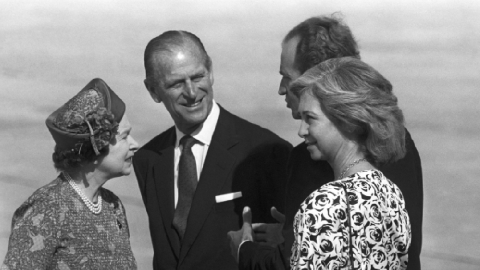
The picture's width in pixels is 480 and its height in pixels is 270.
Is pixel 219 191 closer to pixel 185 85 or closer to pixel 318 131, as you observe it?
pixel 185 85

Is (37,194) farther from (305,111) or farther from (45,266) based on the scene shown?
(305,111)

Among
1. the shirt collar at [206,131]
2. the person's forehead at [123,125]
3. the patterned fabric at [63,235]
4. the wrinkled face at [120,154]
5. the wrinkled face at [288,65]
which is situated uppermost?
the wrinkled face at [288,65]

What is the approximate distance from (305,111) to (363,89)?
21cm

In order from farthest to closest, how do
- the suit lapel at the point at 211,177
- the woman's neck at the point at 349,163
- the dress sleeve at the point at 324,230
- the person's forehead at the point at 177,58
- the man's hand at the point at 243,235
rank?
the person's forehead at the point at 177,58
the suit lapel at the point at 211,177
the man's hand at the point at 243,235
the woman's neck at the point at 349,163
the dress sleeve at the point at 324,230

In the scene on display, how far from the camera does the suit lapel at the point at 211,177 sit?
4012 millimetres

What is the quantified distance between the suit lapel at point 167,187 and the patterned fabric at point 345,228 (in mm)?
1583

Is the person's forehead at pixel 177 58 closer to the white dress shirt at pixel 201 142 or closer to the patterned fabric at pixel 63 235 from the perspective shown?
the white dress shirt at pixel 201 142

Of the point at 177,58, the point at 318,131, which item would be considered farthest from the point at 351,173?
the point at 177,58

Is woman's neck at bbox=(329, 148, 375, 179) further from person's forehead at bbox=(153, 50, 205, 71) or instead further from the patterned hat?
person's forehead at bbox=(153, 50, 205, 71)

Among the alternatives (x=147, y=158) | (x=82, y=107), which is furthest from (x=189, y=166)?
(x=82, y=107)

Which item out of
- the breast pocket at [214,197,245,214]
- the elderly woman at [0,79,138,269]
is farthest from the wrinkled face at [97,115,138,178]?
the breast pocket at [214,197,245,214]

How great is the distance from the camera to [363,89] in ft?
8.61

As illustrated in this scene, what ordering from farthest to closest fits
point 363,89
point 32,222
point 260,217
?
Answer: point 260,217 < point 32,222 < point 363,89

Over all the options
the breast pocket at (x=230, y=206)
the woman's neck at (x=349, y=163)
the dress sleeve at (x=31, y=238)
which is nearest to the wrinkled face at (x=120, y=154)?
the dress sleeve at (x=31, y=238)
